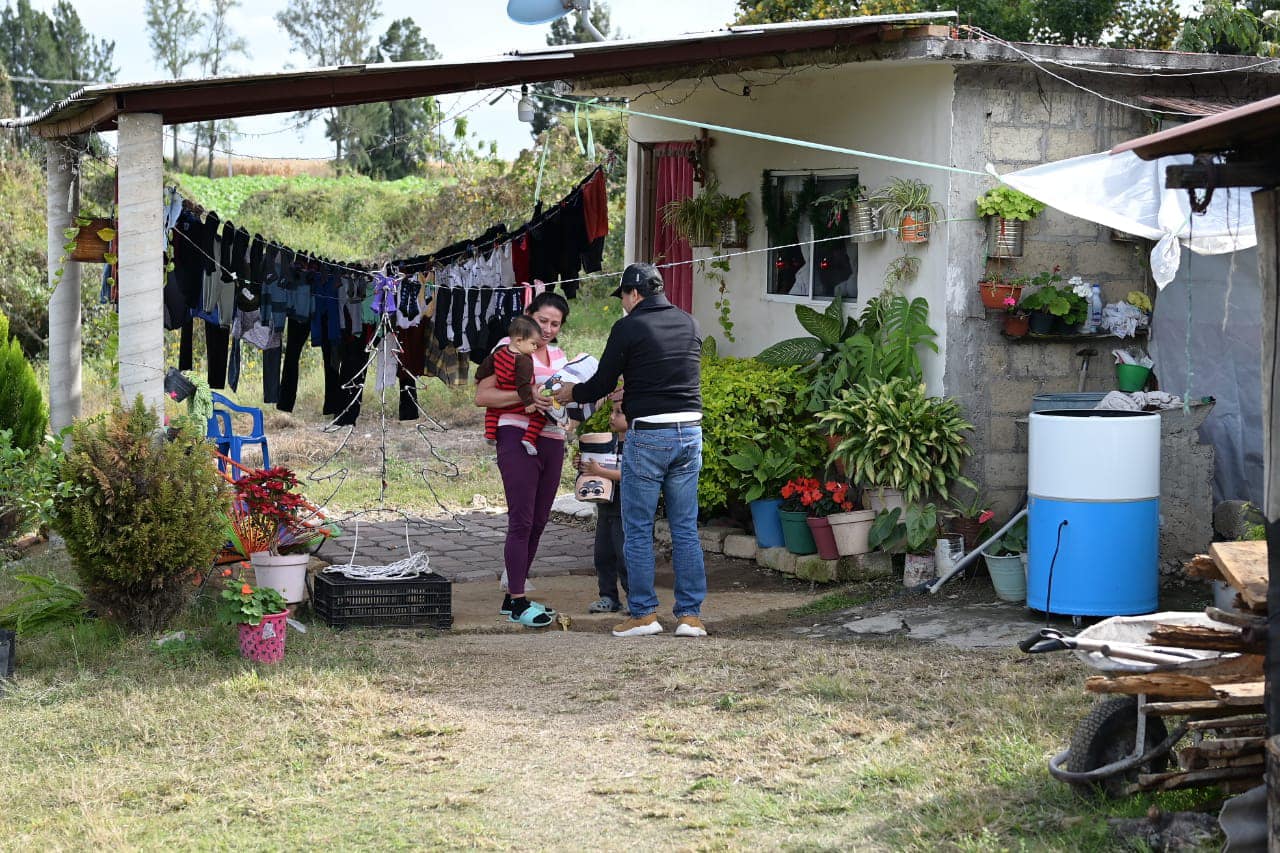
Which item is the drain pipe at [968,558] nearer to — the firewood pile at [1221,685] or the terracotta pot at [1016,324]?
the terracotta pot at [1016,324]

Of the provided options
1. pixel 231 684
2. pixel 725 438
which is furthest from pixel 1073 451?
pixel 231 684

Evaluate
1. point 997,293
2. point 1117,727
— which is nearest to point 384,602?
point 997,293

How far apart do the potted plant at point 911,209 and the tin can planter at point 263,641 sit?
4378 mm

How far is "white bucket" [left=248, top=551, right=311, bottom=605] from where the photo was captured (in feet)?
23.9

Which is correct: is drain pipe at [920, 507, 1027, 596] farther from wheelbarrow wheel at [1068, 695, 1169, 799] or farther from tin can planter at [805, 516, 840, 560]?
wheelbarrow wheel at [1068, 695, 1169, 799]

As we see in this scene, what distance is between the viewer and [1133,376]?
8.46m

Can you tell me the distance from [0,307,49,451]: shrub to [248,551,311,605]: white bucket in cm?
346

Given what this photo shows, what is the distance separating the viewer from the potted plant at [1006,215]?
8.23 m

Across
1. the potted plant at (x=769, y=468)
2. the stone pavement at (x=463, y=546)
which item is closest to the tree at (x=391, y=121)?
the stone pavement at (x=463, y=546)

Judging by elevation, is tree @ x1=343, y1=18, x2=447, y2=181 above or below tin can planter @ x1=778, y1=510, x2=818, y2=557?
above

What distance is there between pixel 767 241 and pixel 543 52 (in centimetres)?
319

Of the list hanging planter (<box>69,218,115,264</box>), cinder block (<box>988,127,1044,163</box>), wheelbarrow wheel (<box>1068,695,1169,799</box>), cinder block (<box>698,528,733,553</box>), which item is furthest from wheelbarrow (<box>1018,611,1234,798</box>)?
hanging planter (<box>69,218,115,264</box>)

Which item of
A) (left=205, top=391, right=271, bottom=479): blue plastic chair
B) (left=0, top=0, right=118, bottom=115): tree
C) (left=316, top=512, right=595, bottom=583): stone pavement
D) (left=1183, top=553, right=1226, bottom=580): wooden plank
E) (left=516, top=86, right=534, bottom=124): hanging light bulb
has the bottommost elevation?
(left=316, top=512, right=595, bottom=583): stone pavement

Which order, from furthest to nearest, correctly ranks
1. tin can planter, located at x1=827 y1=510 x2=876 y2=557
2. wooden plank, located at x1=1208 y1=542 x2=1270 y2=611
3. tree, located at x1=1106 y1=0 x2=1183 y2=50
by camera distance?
tree, located at x1=1106 y1=0 x2=1183 y2=50 < tin can planter, located at x1=827 y1=510 x2=876 y2=557 < wooden plank, located at x1=1208 y1=542 x2=1270 y2=611
